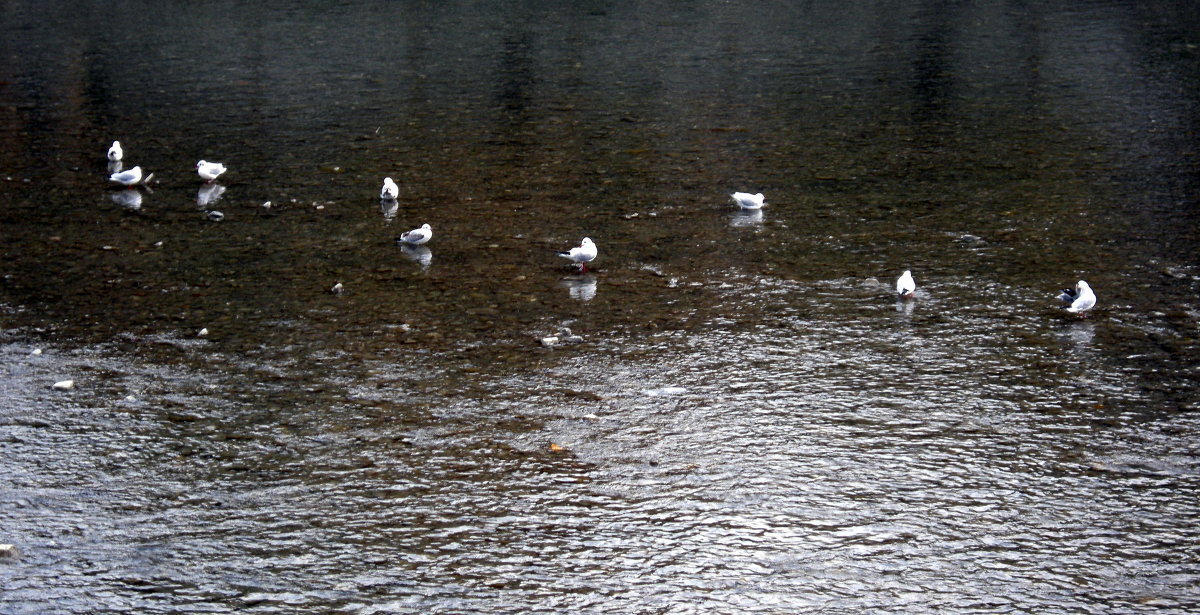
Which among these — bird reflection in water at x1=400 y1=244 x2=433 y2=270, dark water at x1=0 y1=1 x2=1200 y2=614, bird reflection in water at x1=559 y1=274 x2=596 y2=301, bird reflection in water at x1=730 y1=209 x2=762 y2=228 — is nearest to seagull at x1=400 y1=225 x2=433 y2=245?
bird reflection in water at x1=400 y1=244 x2=433 y2=270

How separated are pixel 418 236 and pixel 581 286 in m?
2.01

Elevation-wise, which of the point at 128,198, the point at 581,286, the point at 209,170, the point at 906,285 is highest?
the point at 906,285

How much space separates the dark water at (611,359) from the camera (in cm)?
577

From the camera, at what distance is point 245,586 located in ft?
18.4

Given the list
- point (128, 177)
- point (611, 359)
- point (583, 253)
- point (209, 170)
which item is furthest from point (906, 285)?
point (128, 177)

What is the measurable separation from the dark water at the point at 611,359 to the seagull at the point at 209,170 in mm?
200

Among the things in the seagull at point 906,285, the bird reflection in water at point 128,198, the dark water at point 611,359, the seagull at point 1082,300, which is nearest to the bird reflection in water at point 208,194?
the dark water at point 611,359

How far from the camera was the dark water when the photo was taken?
5.77 meters

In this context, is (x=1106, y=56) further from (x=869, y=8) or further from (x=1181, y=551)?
(x=1181, y=551)

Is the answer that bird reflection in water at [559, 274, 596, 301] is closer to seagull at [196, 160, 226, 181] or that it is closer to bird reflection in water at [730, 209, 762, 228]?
bird reflection in water at [730, 209, 762, 228]

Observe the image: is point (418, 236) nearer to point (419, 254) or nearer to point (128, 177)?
point (419, 254)

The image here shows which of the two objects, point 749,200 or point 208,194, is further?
point 208,194

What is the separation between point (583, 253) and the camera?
32.8ft

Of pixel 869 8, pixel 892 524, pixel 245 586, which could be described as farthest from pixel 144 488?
pixel 869 8
